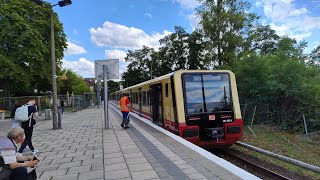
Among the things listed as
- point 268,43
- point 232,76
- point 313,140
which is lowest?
point 313,140

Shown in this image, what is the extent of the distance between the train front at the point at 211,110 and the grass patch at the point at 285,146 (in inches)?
56.6

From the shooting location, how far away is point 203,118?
11555 millimetres

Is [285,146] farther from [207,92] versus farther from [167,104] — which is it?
[167,104]

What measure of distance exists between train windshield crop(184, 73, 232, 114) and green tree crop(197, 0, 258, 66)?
83.9 feet

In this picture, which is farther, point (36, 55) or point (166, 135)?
point (36, 55)

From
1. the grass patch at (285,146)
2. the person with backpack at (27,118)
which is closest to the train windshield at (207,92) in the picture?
the grass patch at (285,146)

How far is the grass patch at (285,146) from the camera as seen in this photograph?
10.7 meters

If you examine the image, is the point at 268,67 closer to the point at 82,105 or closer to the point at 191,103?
the point at 191,103

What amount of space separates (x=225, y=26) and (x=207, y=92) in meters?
28.2

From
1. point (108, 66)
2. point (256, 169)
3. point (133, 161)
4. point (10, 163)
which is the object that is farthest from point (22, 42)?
point (10, 163)

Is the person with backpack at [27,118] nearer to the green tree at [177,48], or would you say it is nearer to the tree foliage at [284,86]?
the tree foliage at [284,86]

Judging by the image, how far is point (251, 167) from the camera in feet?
32.6

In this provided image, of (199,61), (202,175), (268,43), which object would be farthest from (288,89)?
(268,43)

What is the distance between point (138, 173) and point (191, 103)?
5333mm
